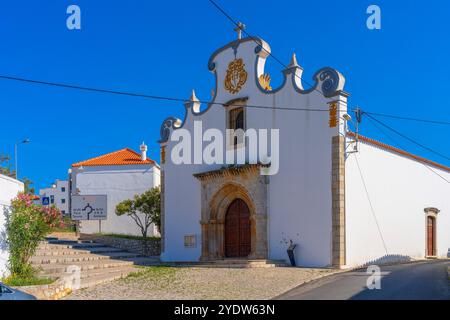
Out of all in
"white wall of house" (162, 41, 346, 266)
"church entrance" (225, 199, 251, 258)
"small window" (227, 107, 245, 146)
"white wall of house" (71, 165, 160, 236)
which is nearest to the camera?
"white wall of house" (162, 41, 346, 266)

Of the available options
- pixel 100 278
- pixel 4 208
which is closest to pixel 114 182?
pixel 100 278

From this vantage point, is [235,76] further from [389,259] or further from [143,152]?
[143,152]

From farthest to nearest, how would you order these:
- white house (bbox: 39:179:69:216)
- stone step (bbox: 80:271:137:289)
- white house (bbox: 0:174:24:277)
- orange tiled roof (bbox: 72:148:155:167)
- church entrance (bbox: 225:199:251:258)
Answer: white house (bbox: 39:179:69:216) → orange tiled roof (bbox: 72:148:155:167) → church entrance (bbox: 225:199:251:258) → stone step (bbox: 80:271:137:289) → white house (bbox: 0:174:24:277)

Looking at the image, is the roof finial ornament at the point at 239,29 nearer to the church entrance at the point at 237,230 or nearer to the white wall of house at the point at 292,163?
the white wall of house at the point at 292,163

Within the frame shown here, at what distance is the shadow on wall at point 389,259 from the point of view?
60.8 ft

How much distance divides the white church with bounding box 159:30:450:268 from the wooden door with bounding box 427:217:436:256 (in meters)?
0.05

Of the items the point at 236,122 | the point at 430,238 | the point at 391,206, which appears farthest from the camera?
the point at 430,238

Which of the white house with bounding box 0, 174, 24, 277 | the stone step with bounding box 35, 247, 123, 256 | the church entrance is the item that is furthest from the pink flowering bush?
the church entrance

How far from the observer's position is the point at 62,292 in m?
12.4

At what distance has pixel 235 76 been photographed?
21438 millimetres

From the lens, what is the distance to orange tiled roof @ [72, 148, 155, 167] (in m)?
36.5

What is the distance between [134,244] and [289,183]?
30.7 feet

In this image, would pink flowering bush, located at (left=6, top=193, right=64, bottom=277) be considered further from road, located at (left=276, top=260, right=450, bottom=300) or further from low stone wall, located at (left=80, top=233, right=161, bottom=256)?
low stone wall, located at (left=80, top=233, right=161, bottom=256)

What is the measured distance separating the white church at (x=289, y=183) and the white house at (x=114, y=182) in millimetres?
11817
